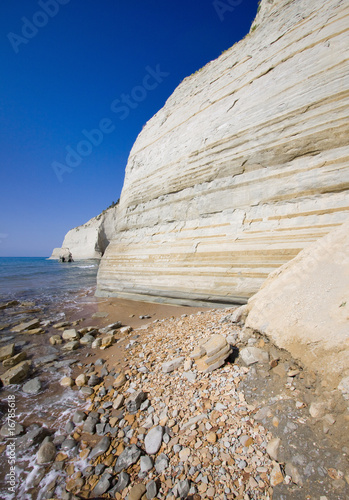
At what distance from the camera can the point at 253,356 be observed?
253cm

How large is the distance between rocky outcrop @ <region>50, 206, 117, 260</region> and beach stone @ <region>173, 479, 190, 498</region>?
40.3 meters

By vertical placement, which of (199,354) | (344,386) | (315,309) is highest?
(315,309)

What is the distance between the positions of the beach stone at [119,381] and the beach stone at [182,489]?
5.25 ft

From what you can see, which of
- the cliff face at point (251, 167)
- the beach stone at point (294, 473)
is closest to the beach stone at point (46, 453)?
the beach stone at point (294, 473)

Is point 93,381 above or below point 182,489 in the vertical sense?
below

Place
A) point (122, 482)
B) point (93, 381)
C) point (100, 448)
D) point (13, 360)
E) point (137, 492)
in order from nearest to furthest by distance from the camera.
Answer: point (137, 492) → point (122, 482) → point (100, 448) → point (93, 381) → point (13, 360)

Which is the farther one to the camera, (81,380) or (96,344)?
(96,344)

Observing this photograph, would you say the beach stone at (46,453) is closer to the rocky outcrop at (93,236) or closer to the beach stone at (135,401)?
the beach stone at (135,401)

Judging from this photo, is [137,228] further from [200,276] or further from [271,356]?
[271,356]

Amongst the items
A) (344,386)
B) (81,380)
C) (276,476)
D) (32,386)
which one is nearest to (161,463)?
(276,476)

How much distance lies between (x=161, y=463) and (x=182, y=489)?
1.00ft

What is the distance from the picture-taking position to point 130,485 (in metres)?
1.83

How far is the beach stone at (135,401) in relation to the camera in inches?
99.3

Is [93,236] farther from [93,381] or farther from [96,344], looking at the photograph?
[93,381]
